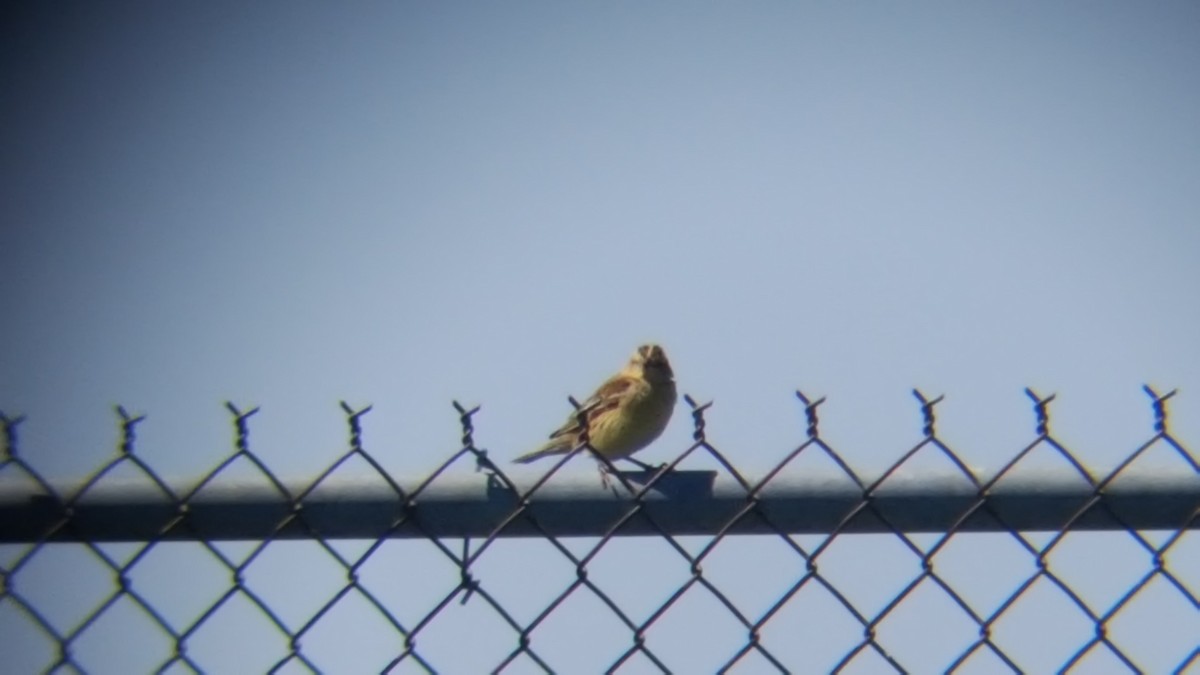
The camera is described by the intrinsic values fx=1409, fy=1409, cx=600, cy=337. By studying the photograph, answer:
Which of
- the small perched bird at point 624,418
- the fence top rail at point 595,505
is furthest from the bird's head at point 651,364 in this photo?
the fence top rail at point 595,505

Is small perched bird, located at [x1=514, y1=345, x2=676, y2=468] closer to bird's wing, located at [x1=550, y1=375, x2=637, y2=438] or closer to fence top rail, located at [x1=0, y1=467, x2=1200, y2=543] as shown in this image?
bird's wing, located at [x1=550, y1=375, x2=637, y2=438]

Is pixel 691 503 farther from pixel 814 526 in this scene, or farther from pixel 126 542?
pixel 126 542

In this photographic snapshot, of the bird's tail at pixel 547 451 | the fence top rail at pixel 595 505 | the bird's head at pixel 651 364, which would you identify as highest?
the bird's head at pixel 651 364

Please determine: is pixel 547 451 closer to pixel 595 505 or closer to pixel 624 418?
pixel 624 418

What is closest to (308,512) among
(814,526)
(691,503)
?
(691,503)

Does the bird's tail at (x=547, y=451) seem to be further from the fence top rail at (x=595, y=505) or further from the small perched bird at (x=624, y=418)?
the fence top rail at (x=595, y=505)

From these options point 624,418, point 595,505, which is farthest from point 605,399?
point 595,505

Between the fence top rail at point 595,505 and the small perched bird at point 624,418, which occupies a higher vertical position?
the small perched bird at point 624,418
